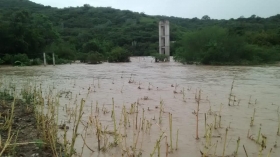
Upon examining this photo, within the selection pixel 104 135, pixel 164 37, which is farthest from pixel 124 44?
pixel 104 135

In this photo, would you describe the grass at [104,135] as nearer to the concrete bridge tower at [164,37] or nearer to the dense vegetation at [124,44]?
the dense vegetation at [124,44]

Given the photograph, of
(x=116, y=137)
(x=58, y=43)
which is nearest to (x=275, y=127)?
(x=116, y=137)

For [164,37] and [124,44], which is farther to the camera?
[124,44]

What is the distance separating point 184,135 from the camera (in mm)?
4375

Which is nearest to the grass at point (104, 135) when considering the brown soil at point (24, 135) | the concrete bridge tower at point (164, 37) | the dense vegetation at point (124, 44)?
the brown soil at point (24, 135)

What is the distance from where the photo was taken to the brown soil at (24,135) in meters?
3.26

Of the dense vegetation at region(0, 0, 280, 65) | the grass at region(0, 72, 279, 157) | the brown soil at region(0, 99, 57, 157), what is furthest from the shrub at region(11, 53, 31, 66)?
the grass at region(0, 72, 279, 157)

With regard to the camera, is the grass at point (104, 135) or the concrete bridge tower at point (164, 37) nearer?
the grass at point (104, 135)

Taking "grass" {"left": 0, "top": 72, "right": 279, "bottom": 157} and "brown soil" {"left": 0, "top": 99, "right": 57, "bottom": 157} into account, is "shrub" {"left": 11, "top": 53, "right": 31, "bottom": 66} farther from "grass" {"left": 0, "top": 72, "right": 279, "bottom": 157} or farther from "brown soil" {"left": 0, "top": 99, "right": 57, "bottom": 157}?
"grass" {"left": 0, "top": 72, "right": 279, "bottom": 157}

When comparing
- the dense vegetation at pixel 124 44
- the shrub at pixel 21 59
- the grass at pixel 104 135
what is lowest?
the grass at pixel 104 135

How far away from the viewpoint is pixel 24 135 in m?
3.97

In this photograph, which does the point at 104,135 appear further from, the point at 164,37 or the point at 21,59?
the point at 164,37

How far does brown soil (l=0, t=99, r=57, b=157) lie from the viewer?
10.7 ft

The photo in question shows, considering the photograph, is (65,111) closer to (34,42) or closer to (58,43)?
(34,42)
